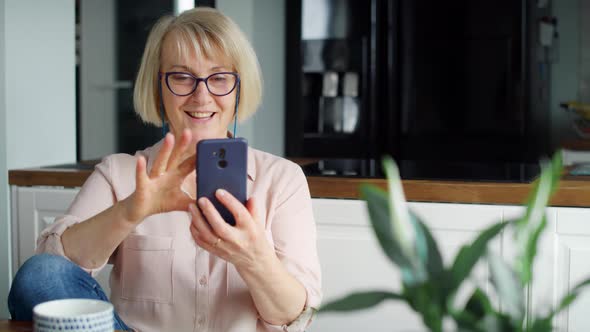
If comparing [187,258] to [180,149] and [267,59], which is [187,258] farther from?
[267,59]

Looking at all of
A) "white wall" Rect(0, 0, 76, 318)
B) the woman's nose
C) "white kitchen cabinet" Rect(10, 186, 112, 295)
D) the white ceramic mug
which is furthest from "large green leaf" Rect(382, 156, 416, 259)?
"white wall" Rect(0, 0, 76, 318)

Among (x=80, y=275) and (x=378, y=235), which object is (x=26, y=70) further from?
(x=378, y=235)

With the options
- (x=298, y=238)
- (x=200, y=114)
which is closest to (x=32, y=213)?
(x=200, y=114)

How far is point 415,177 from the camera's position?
2.03 m

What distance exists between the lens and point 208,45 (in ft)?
5.33

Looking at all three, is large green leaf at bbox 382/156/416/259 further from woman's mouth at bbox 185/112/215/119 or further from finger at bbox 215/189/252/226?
woman's mouth at bbox 185/112/215/119

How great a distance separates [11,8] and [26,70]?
190mm

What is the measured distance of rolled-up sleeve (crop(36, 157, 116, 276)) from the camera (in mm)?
1466

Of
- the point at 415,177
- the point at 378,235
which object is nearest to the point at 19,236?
the point at 415,177

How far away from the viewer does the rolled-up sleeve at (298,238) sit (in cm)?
148

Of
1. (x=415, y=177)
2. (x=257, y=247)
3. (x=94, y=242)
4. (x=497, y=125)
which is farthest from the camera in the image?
(x=497, y=125)

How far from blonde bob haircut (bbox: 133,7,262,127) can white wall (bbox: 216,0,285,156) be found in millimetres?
2286

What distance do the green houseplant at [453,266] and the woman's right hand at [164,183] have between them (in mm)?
687

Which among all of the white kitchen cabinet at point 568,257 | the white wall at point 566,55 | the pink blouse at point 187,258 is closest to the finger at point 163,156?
the pink blouse at point 187,258
